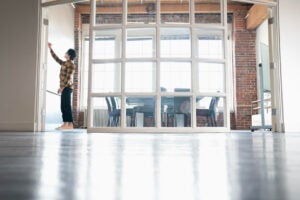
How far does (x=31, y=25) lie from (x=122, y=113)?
168 cm

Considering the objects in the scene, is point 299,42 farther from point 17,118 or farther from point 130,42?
point 17,118

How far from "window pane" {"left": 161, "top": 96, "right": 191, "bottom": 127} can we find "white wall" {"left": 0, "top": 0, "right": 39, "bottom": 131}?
5.44 ft

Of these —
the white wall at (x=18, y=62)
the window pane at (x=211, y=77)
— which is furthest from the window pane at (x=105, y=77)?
the window pane at (x=211, y=77)

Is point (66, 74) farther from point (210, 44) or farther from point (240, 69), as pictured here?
point (240, 69)

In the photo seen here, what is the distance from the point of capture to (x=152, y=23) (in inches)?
172

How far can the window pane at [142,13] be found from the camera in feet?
13.3

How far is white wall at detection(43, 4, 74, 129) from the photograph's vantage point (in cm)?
585

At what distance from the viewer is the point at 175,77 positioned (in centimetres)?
410

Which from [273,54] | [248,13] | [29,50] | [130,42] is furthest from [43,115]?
[248,13]

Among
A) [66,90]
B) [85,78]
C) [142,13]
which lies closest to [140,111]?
[142,13]

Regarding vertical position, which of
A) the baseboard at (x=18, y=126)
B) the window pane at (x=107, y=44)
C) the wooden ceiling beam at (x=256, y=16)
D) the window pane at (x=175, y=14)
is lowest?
the baseboard at (x=18, y=126)

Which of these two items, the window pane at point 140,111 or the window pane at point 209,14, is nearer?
the window pane at point 140,111

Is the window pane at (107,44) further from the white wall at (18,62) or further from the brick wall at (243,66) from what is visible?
the brick wall at (243,66)

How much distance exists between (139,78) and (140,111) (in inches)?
16.5
